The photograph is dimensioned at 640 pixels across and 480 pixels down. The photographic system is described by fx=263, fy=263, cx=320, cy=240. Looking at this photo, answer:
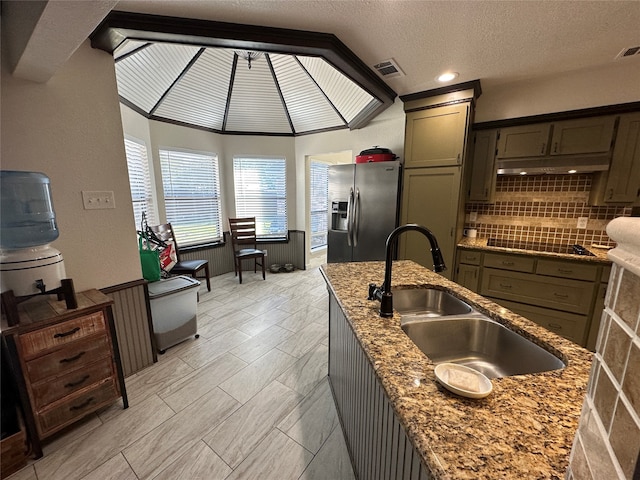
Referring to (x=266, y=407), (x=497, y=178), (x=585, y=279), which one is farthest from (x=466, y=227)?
(x=266, y=407)

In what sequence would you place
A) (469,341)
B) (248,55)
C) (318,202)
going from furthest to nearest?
(318,202)
(248,55)
(469,341)

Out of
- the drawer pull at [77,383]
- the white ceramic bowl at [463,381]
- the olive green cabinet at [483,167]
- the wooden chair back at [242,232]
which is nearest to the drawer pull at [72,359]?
the drawer pull at [77,383]

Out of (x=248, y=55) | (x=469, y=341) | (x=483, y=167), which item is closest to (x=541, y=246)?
(x=483, y=167)

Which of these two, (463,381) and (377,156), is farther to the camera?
(377,156)

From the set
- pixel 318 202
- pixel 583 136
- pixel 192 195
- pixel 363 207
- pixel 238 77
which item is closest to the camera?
pixel 583 136

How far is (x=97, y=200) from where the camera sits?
1.86m

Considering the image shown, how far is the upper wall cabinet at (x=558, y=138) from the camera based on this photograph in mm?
2307

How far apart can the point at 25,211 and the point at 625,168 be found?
4.42m

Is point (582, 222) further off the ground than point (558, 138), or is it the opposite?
point (558, 138)

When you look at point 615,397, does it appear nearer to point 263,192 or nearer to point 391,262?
point 391,262

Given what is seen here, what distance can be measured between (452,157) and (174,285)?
3031 millimetres

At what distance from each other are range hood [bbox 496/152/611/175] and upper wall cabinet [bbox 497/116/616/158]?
0.21 ft

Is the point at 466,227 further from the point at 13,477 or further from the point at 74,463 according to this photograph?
the point at 13,477

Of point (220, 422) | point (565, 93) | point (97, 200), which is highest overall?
point (565, 93)
